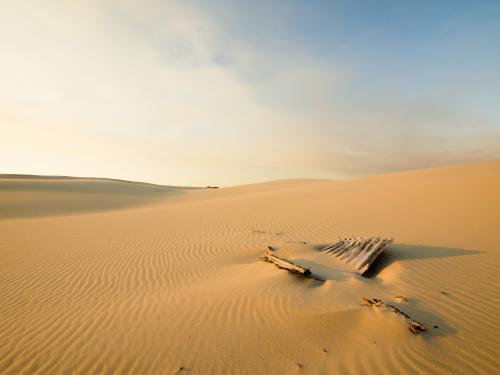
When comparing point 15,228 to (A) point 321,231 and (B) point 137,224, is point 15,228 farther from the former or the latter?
(A) point 321,231

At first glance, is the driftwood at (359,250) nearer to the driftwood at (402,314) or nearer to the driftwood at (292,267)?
the driftwood at (292,267)

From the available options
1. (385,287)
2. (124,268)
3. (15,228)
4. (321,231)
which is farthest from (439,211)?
(15,228)

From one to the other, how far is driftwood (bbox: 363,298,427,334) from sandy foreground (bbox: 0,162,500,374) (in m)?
0.11

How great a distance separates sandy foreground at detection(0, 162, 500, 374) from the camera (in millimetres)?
3115

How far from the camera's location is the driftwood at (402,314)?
331 centimetres

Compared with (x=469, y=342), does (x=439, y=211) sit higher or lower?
higher

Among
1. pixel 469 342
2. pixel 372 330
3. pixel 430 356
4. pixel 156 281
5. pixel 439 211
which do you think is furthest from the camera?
pixel 439 211

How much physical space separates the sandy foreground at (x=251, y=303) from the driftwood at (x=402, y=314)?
0.37 feet

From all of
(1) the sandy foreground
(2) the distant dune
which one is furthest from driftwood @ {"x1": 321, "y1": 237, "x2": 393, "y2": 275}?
(2) the distant dune

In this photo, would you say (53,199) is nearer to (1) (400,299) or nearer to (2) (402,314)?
(1) (400,299)

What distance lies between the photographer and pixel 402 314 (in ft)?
11.6

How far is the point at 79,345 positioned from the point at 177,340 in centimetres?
143

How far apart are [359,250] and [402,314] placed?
299 centimetres

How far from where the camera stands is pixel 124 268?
22.6 feet
